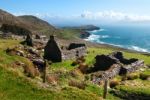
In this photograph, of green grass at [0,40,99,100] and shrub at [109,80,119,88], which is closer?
green grass at [0,40,99,100]

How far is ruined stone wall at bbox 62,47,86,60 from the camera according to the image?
5132cm

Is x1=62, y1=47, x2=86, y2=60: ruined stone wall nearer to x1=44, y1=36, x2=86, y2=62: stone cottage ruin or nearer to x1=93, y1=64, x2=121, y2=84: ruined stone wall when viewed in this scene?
x1=44, y1=36, x2=86, y2=62: stone cottage ruin

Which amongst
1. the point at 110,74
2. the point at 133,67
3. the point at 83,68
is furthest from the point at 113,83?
the point at 133,67

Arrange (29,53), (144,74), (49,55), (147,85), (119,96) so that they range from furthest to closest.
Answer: (49,55) < (29,53) < (144,74) < (147,85) < (119,96)

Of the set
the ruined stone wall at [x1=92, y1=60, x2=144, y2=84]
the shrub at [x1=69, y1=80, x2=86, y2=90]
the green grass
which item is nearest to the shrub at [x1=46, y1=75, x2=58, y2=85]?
the shrub at [x1=69, y1=80, x2=86, y2=90]

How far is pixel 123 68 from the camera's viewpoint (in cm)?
4500

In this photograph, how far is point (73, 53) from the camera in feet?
177

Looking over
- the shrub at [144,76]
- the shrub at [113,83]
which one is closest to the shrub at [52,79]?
the shrub at [113,83]

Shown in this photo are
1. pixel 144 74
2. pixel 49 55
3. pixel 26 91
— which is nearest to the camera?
pixel 26 91

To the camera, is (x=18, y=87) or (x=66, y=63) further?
(x=66, y=63)

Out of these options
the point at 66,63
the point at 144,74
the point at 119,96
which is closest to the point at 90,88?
the point at 119,96

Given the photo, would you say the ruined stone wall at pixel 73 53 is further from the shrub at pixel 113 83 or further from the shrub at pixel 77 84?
the shrub at pixel 77 84

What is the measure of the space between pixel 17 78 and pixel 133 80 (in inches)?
712

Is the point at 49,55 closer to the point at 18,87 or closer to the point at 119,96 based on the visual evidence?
the point at 119,96
